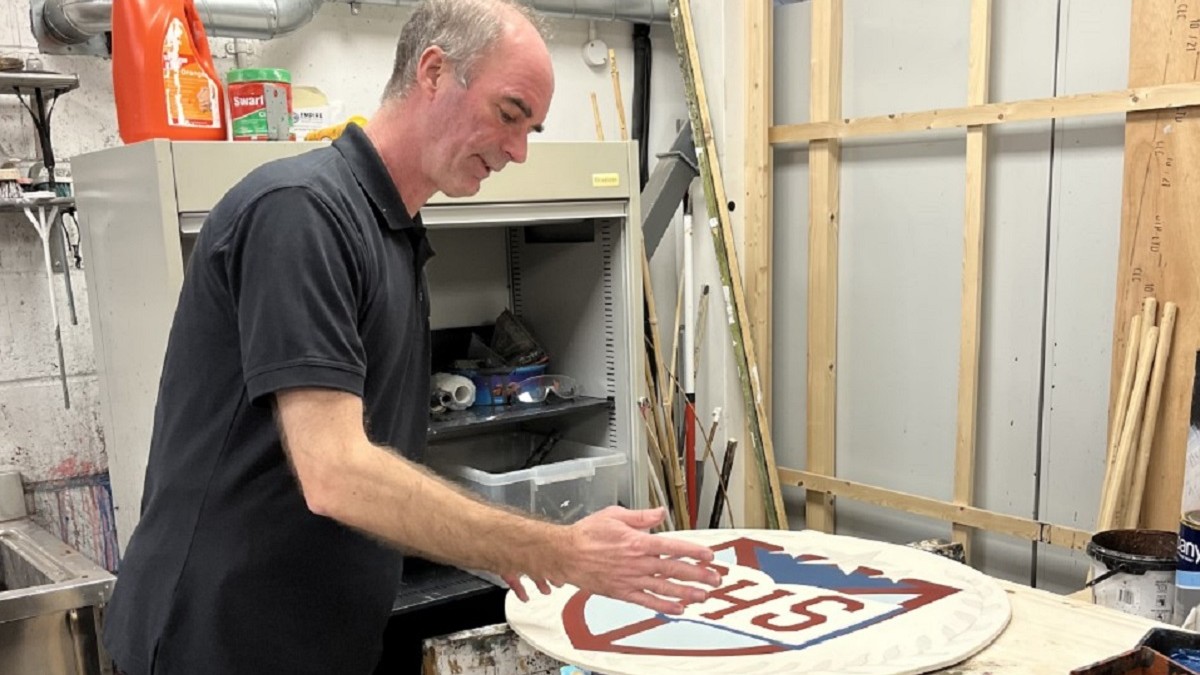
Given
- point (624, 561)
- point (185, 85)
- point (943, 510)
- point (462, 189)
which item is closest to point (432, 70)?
point (462, 189)

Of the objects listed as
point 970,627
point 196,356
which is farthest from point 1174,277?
point 196,356

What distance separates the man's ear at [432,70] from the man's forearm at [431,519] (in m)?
0.47

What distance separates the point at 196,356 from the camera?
1104mm

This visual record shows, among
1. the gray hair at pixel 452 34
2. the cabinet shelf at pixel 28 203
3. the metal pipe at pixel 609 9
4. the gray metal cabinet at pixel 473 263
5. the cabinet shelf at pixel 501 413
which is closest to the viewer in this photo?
the gray hair at pixel 452 34


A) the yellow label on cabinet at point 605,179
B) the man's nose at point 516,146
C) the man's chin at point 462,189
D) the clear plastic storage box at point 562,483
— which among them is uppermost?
the man's nose at point 516,146

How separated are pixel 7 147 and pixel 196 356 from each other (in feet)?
4.11

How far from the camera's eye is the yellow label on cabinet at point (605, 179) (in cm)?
206

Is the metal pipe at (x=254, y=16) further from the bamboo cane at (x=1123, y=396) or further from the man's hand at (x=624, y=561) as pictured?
A: the bamboo cane at (x=1123, y=396)

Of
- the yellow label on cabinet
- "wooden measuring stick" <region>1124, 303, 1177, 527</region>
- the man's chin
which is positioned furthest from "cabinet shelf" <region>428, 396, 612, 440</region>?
"wooden measuring stick" <region>1124, 303, 1177, 527</region>

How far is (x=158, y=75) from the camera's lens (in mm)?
1669

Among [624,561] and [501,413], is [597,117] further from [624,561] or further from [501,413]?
[624,561]

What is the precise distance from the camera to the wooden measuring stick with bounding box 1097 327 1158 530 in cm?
203

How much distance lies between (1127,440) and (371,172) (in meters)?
1.71

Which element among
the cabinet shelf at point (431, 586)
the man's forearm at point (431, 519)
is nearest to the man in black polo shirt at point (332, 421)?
the man's forearm at point (431, 519)
